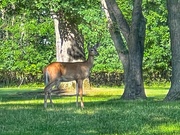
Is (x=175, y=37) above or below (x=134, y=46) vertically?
above

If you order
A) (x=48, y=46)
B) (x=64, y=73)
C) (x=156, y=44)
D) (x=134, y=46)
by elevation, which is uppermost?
(x=48, y=46)

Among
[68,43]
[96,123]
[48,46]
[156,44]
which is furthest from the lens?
[48,46]

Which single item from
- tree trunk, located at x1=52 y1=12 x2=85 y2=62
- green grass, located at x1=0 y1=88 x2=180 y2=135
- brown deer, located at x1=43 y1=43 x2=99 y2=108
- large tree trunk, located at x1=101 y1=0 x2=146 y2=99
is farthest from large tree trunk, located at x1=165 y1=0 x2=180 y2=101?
tree trunk, located at x1=52 y1=12 x2=85 y2=62

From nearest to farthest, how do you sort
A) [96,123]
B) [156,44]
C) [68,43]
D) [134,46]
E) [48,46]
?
[96,123] → [134,46] → [68,43] → [156,44] → [48,46]

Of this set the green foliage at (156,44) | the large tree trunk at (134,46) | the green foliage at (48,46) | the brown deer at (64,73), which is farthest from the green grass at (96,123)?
the green foliage at (156,44)

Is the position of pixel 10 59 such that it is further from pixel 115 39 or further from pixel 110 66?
pixel 115 39

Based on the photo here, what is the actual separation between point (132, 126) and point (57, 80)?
29.2 feet

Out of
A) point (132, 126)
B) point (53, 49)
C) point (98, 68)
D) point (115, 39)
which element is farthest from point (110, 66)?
point (132, 126)

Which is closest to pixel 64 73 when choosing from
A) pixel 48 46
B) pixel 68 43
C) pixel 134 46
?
pixel 134 46

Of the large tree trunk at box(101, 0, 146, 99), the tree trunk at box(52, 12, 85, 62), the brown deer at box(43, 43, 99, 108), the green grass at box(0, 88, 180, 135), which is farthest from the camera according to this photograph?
the tree trunk at box(52, 12, 85, 62)

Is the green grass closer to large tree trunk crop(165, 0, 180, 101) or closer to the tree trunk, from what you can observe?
large tree trunk crop(165, 0, 180, 101)

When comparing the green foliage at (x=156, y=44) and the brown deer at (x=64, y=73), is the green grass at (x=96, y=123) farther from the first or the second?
the green foliage at (x=156, y=44)

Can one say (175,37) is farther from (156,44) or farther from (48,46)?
(48,46)

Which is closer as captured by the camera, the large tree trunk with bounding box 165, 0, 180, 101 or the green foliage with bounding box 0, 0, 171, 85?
the large tree trunk with bounding box 165, 0, 180, 101
